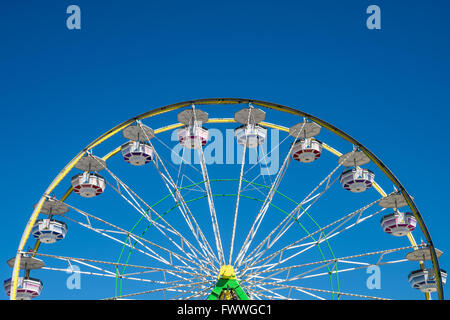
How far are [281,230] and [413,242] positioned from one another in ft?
18.0

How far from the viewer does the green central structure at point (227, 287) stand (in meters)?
18.5

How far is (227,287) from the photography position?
60.9 feet

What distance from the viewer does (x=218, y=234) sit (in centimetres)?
1930

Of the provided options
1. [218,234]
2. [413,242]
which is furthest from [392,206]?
[218,234]

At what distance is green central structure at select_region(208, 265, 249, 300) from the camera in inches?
727
